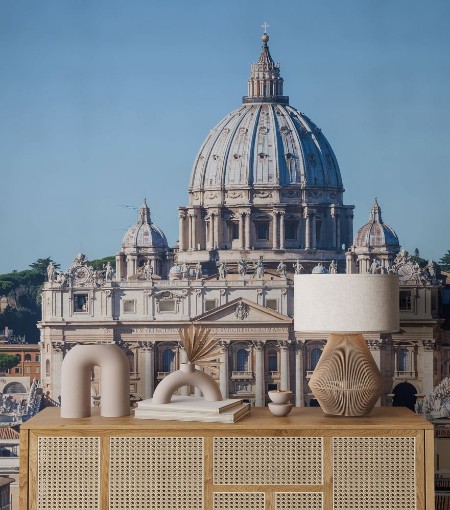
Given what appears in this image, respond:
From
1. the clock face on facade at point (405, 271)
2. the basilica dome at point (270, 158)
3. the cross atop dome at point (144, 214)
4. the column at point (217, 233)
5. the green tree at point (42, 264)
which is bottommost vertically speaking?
the clock face on facade at point (405, 271)

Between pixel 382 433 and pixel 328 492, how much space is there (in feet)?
1.14

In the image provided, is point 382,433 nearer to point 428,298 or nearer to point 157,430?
point 157,430

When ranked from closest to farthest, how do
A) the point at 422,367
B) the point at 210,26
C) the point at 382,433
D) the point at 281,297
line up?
the point at 382,433 → the point at 210,26 → the point at 422,367 → the point at 281,297

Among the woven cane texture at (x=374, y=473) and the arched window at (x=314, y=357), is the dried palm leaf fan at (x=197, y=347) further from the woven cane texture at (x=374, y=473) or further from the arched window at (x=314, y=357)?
the arched window at (x=314, y=357)

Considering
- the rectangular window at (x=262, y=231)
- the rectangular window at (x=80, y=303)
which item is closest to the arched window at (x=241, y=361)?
the rectangular window at (x=80, y=303)

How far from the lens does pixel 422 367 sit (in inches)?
338

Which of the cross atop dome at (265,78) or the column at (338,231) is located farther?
the column at (338,231)

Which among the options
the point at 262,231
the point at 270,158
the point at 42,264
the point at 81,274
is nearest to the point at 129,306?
the point at 81,274

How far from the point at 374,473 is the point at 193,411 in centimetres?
83

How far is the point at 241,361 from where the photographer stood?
9047mm

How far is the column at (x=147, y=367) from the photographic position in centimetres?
817

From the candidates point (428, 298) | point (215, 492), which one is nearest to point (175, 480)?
point (215, 492)

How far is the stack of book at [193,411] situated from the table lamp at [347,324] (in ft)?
1.38

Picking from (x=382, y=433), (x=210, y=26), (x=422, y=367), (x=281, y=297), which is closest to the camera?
(x=382, y=433)
